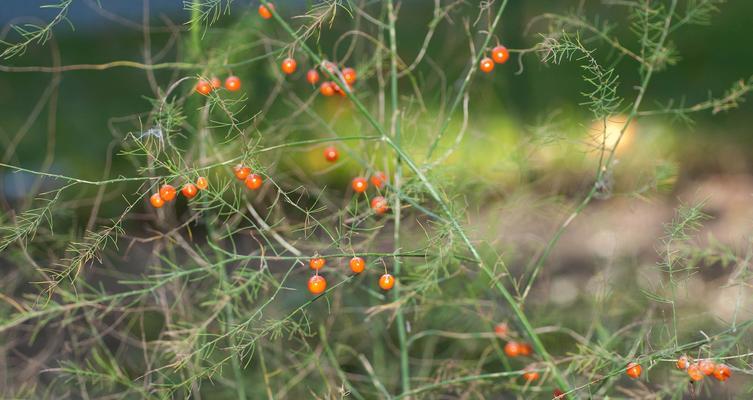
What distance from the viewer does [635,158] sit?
10.1 feet

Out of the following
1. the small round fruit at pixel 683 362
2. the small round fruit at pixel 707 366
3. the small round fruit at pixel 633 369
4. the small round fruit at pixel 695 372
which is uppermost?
the small round fruit at pixel 707 366

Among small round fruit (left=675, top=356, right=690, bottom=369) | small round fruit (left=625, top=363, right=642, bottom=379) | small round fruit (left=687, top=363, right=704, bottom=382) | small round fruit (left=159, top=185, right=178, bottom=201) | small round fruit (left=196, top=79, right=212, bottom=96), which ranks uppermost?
small round fruit (left=196, top=79, right=212, bottom=96)

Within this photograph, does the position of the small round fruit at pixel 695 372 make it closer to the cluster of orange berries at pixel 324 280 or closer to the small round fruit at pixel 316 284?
the cluster of orange berries at pixel 324 280

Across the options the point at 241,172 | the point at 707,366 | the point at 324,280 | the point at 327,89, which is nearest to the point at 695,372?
the point at 707,366

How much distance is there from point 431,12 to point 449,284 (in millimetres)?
1858

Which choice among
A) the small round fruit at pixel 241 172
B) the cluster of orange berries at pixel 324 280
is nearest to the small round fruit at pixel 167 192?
the small round fruit at pixel 241 172

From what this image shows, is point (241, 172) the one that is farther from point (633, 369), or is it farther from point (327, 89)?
point (633, 369)

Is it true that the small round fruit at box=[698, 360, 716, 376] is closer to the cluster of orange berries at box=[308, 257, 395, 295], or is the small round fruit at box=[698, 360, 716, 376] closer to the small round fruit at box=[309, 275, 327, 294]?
the cluster of orange berries at box=[308, 257, 395, 295]

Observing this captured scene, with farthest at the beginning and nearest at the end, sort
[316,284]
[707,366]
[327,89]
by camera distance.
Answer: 1. [327,89]
2. [316,284]
3. [707,366]

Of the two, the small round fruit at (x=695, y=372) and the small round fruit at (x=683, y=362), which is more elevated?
the small round fruit at (x=695, y=372)

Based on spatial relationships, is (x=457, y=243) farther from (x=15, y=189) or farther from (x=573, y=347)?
(x=15, y=189)

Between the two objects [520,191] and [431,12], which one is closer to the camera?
[520,191]

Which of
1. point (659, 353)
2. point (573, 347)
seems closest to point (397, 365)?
point (573, 347)

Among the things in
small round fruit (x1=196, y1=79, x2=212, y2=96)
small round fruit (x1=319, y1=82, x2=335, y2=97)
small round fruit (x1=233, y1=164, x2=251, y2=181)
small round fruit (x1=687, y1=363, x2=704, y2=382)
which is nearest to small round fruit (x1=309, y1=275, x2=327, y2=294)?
small round fruit (x1=233, y1=164, x2=251, y2=181)
